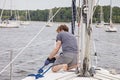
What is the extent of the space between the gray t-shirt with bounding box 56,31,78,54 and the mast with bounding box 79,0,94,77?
51.5 inches

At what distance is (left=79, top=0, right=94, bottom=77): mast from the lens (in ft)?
25.1

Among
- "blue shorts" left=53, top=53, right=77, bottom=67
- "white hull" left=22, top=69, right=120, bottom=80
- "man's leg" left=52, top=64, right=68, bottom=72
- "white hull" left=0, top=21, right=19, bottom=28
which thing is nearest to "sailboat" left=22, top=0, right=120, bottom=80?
"white hull" left=22, top=69, right=120, bottom=80

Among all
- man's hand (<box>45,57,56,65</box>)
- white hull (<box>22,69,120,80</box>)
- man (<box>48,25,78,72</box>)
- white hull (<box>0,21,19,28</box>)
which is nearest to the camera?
white hull (<box>22,69,120,80</box>)

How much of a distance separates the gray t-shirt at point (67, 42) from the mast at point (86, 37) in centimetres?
131

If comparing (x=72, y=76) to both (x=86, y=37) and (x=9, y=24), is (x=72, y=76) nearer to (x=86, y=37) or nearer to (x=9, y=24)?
(x=86, y=37)

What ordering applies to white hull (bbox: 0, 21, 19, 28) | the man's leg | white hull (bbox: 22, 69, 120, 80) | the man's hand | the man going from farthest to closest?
1. white hull (bbox: 0, 21, 19, 28)
2. the man's hand
3. the man
4. the man's leg
5. white hull (bbox: 22, 69, 120, 80)

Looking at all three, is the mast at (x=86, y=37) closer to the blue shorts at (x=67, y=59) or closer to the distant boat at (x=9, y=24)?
the blue shorts at (x=67, y=59)

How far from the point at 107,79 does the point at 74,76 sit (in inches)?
23.8

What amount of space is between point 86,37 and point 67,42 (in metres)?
1.42

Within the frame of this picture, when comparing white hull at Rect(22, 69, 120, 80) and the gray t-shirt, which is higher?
the gray t-shirt

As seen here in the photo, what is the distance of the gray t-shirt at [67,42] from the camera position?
9.04 meters

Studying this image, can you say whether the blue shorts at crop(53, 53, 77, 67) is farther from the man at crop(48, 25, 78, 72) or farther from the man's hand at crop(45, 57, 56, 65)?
the man's hand at crop(45, 57, 56, 65)

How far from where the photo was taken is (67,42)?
29.9 feet

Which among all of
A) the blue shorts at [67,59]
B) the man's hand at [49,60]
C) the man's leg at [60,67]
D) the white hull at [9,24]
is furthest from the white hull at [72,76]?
the white hull at [9,24]
